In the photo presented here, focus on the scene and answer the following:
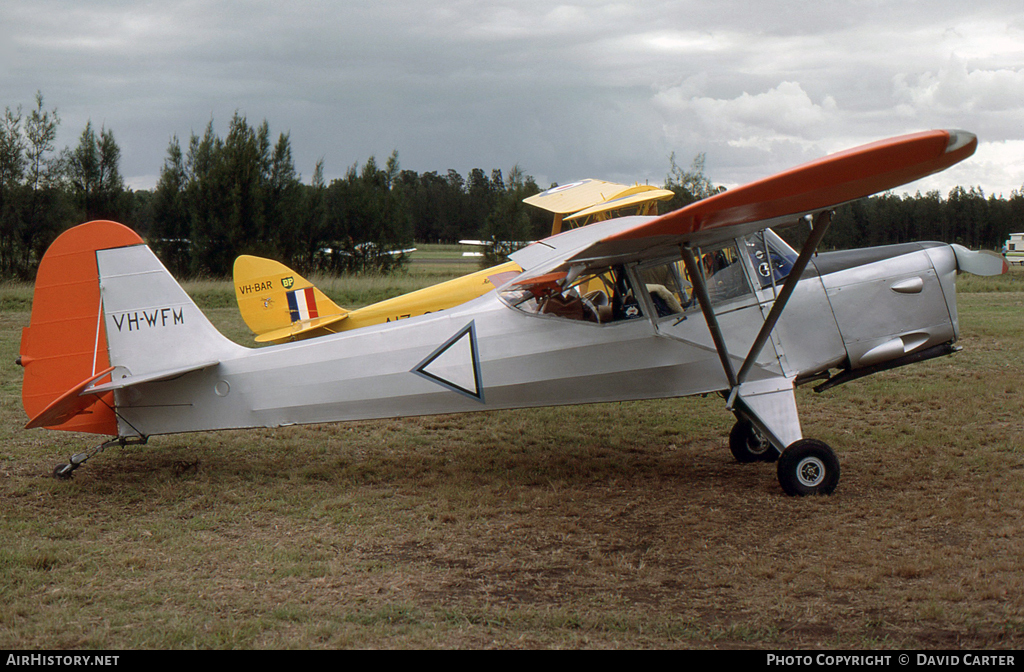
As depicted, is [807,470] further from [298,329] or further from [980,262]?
[298,329]

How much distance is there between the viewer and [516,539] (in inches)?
199

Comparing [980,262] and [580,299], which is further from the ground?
[580,299]

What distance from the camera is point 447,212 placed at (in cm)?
6450

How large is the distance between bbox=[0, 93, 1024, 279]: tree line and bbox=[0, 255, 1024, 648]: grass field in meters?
21.2

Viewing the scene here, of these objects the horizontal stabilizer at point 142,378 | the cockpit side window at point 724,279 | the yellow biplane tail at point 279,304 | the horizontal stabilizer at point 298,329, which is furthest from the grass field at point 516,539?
the yellow biplane tail at point 279,304

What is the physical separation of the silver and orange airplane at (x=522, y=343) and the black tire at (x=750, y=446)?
903 mm

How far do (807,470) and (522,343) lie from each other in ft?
7.61

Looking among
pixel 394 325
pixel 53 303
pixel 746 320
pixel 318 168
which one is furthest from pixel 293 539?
pixel 318 168

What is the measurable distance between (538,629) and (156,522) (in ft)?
10.1

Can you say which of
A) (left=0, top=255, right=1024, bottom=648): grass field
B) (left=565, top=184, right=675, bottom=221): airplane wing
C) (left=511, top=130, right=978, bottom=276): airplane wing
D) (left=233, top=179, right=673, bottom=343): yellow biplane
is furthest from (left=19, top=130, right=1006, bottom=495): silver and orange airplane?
(left=565, top=184, right=675, bottom=221): airplane wing

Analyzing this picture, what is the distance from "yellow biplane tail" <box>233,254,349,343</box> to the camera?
1070 centimetres

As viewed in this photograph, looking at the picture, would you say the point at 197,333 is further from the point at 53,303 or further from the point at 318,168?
the point at 318,168

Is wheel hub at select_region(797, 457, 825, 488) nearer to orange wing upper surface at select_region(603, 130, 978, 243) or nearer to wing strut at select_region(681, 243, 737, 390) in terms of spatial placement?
wing strut at select_region(681, 243, 737, 390)
